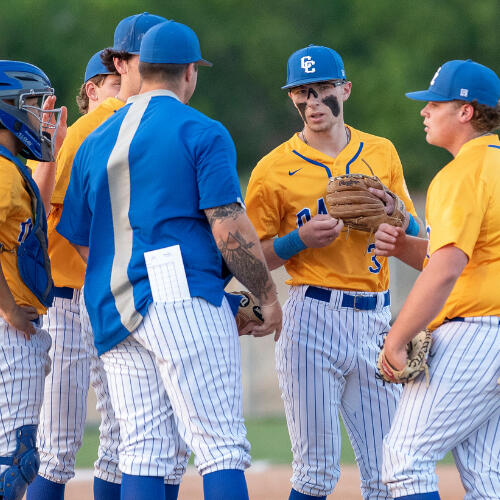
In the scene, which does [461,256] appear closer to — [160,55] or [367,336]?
[367,336]

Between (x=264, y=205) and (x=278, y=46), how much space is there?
15.0 m

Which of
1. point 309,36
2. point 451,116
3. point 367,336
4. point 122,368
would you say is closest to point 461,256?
point 451,116

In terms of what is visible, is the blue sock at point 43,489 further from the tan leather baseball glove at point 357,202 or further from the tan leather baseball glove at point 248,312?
the tan leather baseball glove at point 357,202

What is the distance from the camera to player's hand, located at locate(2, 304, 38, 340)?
3.94m

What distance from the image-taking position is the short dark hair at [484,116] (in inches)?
155

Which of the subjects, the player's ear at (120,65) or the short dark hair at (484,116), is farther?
the player's ear at (120,65)

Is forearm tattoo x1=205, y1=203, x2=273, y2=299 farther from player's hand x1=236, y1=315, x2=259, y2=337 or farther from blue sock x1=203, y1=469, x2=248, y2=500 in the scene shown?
blue sock x1=203, y1=469, x2=248, y2=500

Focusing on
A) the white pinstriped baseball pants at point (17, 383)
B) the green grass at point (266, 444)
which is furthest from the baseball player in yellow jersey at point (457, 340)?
the green grass at point (266, 444)

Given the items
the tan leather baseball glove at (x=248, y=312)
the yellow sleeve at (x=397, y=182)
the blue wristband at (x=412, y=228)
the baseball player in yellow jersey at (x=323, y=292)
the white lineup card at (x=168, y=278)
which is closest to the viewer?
the white lineup card at (x=168, y=278)

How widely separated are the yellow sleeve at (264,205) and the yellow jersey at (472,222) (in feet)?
3.52

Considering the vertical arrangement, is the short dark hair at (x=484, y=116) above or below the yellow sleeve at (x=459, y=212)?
above

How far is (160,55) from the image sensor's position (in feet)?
12.7

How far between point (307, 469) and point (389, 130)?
47.2ft

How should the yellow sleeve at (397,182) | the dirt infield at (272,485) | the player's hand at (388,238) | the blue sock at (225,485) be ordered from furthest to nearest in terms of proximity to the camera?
1. the dirt infield at (272,485)
2. the yellow sleeve at (397,182)
3. the player's hand at (388,238)
4. the blue sock at (225,485)
